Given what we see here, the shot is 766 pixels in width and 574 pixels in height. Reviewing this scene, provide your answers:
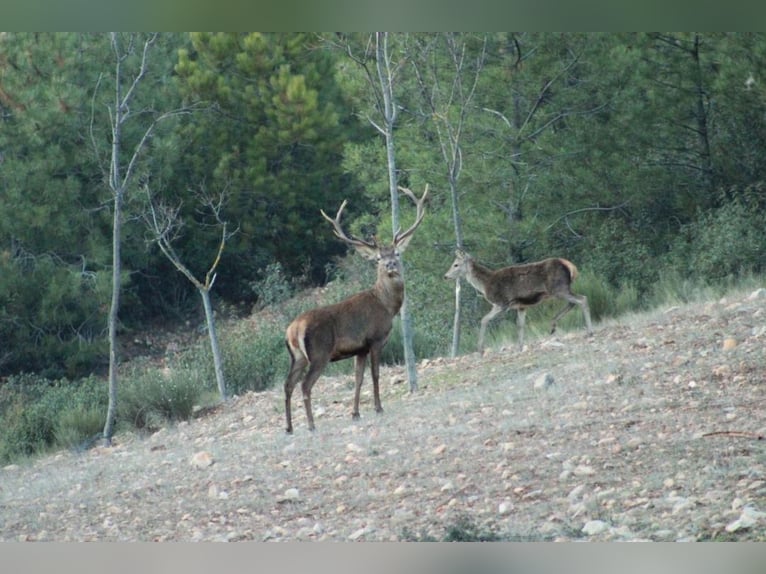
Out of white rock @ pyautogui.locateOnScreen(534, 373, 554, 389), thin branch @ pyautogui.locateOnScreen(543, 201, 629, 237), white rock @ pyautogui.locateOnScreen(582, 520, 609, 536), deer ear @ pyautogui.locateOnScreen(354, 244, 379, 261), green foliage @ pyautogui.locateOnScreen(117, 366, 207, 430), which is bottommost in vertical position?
green foliage @ pyautogui.locateOnScreen(117, 366, 207, 430)

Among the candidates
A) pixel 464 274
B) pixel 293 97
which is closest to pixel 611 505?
pixel 464 274

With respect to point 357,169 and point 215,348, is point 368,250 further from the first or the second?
point 357,169

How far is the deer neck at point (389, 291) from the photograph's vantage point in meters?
7.12

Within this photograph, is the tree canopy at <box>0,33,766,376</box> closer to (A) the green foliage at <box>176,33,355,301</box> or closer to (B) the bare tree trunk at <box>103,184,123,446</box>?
(A) the green foliage at <box>176,33,355,301</box>

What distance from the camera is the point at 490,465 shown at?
19.7 ft

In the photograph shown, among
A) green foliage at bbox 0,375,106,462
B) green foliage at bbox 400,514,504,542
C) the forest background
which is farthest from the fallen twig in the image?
green foliage at bbox 0,375,106,462

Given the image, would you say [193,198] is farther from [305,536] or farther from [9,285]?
[305,536]

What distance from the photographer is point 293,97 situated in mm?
10438

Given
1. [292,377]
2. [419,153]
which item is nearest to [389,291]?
[292,377]

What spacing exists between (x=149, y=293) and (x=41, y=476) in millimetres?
4095

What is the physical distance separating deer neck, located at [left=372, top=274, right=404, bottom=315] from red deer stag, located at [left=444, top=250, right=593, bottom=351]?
4.82ft

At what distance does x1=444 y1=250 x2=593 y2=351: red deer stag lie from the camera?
853cm

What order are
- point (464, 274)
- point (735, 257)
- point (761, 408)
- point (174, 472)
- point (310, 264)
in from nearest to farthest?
1. point (761, 408)
2. point (174, 472)
3. point (464, 274)
4. point (735, 257)
5. point (310, 264)

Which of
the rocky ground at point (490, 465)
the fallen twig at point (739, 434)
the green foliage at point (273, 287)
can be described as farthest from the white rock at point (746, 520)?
the green foliage at point (273, 287)
